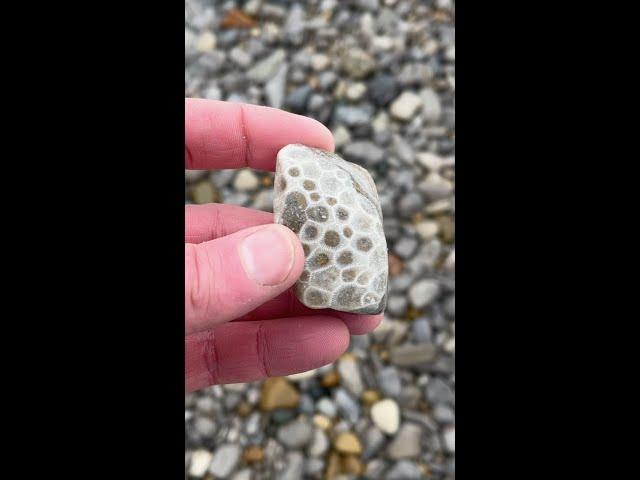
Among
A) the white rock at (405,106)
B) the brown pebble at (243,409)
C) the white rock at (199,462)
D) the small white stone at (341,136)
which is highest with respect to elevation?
the white rock at (405,106)

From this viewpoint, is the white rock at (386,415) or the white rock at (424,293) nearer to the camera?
the white rock at (386,415)

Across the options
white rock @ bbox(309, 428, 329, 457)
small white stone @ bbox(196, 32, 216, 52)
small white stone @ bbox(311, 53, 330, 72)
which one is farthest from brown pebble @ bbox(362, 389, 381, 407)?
small white stone @ bbox(196, 32, 216, 52)

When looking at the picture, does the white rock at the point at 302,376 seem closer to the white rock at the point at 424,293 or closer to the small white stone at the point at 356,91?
the white rock at the point at 424,293

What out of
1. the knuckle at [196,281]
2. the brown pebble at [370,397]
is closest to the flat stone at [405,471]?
the brown pebble at [370,397]

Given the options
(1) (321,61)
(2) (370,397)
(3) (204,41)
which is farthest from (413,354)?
(3) (204,41)

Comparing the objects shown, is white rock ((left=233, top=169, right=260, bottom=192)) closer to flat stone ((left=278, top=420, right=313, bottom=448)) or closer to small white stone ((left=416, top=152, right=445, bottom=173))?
small white stone ((left=416, top=152, right=445, bottom=173))

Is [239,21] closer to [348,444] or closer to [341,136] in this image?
[341,136]

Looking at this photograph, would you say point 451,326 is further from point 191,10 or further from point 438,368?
point 191,10
